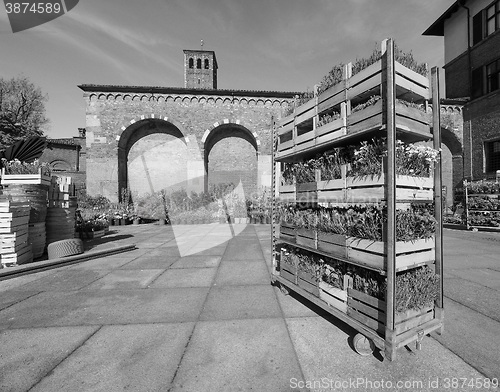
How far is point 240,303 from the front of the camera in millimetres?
3590

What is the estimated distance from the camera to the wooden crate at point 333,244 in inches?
109

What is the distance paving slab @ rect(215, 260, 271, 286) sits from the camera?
4.55 m

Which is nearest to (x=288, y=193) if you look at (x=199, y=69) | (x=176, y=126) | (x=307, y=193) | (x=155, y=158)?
(x=307, y=193)

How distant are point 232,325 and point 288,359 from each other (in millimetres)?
861

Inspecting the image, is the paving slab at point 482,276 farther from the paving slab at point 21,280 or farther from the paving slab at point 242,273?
the paving slab at point 21,280

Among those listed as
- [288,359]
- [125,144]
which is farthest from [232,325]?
[125,144]

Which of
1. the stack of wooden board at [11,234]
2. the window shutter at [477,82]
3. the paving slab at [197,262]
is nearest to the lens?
the stack of wooden board at [11,234]

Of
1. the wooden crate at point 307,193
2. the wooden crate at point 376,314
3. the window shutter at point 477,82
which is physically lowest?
the wooden crate at point 376,314

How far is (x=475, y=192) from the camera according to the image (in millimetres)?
11859

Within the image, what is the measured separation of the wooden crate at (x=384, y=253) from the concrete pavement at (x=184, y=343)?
90 centimetres

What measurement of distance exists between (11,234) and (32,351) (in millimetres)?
4007

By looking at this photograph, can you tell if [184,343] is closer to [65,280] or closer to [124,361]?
[124,361]

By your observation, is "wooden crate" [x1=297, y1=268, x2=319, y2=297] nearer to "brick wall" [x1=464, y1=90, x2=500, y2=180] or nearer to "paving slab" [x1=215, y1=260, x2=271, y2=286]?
"paving slab" [x1=215, y1=260, x2=271, y2=286]

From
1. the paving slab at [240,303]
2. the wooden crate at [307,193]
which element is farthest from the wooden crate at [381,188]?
the paving slab at [240,303]
